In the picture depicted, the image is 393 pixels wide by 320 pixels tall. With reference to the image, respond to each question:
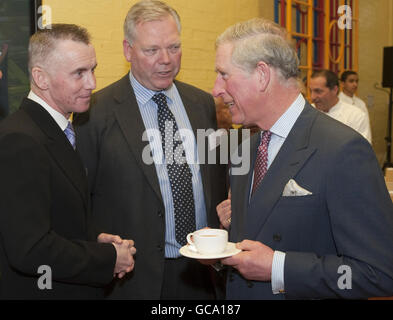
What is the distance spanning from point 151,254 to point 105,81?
5.32 feet

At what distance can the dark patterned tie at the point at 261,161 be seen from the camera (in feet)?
5.27

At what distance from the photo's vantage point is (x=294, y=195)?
143 cm

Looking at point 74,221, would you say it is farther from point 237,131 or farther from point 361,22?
point 361,22

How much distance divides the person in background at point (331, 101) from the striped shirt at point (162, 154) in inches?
127

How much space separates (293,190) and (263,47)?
0.46 m

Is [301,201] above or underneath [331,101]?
underneath

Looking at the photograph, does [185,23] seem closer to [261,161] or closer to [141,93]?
[141,93]

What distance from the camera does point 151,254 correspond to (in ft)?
6.96
